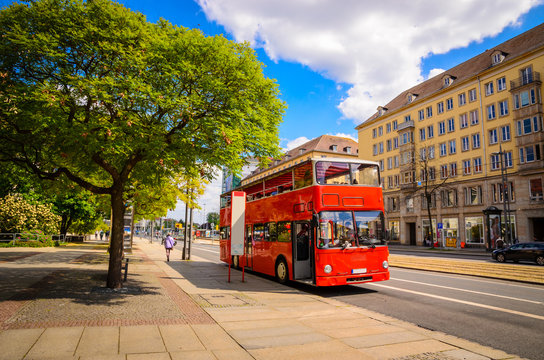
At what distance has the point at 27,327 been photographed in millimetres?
6273

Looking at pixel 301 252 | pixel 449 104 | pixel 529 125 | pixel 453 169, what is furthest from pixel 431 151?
pixel 301 252

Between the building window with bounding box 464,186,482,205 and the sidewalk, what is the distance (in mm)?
38763

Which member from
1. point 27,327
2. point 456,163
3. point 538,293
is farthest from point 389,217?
point 27,327

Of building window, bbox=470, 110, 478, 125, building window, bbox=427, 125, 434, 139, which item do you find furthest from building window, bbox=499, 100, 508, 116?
building window, bbox=427, 125, 434, 139

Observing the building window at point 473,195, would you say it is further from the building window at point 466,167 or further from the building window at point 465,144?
the building window at point 465,144

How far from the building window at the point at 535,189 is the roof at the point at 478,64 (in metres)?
13.6

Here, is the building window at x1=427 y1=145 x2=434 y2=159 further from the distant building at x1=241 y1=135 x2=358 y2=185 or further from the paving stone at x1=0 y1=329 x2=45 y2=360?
the paving stone at x1=0 y1=329 x2=45 y2=360

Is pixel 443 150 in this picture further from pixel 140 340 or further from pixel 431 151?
pixel 140 340

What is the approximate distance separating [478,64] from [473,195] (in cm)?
1705

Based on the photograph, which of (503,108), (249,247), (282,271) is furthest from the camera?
(503,108)

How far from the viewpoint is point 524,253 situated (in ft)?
69.2

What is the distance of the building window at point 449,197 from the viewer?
147ft

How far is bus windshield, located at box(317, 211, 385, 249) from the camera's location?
35.7ft

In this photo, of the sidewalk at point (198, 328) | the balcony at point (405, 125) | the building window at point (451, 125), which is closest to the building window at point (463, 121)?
the building window at point (451, 125)
